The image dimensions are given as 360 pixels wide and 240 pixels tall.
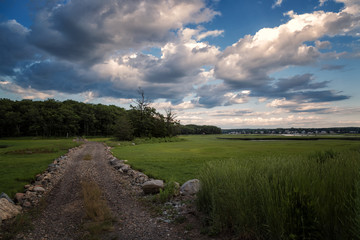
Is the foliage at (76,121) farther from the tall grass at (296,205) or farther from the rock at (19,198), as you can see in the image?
the tall grass at (296,205)

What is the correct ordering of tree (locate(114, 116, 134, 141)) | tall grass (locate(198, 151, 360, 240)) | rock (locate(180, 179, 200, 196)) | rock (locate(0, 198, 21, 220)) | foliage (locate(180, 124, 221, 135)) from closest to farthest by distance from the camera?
tall grass (locate(198, 151, 360, 240)), rock (locate(0, 198, 21, 220)), rock (locate(180, 179, 200, 196)), tree (locate(114, 116, 134, 141)), foliage (locate(180, 124, 221, 135))

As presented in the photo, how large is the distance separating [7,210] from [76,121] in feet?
337

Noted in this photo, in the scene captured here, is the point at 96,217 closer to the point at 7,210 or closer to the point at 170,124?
the point at 7,210

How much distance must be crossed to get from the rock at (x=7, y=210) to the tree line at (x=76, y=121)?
1967 inches

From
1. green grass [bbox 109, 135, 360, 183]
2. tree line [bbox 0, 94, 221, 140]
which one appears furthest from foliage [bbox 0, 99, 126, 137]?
green grass [bbox 109, 135, 360, 183]

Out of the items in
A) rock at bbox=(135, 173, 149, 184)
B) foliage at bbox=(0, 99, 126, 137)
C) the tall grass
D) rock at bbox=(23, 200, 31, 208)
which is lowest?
rock at bbox=(23, 200, 31, 208)

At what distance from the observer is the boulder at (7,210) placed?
7034 mm

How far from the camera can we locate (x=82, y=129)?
114m

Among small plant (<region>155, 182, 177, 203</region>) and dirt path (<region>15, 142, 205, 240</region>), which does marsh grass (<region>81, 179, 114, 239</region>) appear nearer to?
dirt path (<region>15, 142, 205, 240</region>)

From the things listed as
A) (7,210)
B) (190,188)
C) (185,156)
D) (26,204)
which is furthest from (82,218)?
(185,156)

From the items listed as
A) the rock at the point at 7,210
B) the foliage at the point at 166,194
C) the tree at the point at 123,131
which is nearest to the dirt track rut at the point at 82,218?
the foliage at the point at 166,194

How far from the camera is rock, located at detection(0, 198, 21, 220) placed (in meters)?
7.03

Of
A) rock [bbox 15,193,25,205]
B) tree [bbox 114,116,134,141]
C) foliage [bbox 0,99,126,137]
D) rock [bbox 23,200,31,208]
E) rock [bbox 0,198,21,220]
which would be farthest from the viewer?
foliage [bbox 0,99,126,137]

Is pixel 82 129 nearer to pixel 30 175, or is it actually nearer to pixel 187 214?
pixel 30 175
